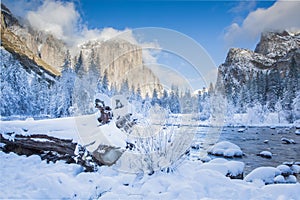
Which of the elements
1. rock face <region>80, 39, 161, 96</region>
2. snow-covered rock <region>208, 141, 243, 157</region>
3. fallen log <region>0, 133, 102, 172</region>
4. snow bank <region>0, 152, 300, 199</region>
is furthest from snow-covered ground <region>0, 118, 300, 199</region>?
snow-covered rock <region>208, 141, 243, 157</region>

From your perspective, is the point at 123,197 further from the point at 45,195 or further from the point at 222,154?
the point at 222,154

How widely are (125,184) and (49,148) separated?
2382mm

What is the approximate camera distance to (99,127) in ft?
17.9

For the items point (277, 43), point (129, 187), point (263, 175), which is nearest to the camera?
point (129, 187)

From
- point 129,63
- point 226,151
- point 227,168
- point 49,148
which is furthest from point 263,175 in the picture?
point 49,148

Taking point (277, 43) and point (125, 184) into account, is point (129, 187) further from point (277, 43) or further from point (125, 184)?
point (277, 43)

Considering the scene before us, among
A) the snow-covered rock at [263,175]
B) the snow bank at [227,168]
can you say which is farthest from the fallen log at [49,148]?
the snow-covered rock at [263,175]

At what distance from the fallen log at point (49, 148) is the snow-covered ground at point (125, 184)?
0.18 m

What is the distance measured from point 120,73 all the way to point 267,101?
31.2m

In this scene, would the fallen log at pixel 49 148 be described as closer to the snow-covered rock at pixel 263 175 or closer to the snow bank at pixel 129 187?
the snow bank at pixel 129 187

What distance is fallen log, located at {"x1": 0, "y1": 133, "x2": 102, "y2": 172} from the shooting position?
488 centimetres

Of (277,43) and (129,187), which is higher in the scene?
(277,43)

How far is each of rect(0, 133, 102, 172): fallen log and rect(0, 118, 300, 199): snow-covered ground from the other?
0.18m

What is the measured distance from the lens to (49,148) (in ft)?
17.8
